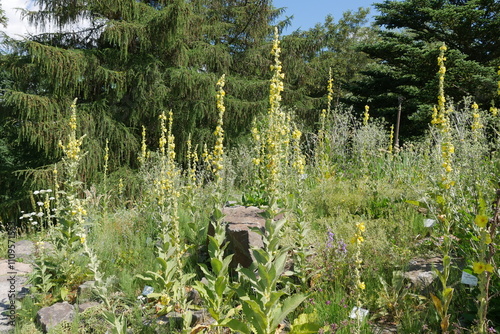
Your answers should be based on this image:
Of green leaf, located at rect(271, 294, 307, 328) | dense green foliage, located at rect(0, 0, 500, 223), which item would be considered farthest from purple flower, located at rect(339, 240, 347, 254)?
dense green foliage, located at rect(0, 0, 500, 223)

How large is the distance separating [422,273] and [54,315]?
3.17 metres

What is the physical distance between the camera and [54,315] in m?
3.16

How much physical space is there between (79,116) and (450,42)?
10850 millimetres

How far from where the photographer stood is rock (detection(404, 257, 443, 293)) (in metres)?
2.66

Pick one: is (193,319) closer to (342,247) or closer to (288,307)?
(288,307)

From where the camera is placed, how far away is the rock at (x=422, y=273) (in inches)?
105

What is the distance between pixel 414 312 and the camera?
2.46m

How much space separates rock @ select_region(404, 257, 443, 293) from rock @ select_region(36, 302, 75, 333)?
2919mm

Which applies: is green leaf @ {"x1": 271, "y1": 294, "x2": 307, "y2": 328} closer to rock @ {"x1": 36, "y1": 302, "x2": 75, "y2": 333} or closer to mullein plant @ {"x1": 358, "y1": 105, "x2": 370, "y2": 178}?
rock @ {"x1": 36, "y1": 302, "x2": 75, "y2": 333}

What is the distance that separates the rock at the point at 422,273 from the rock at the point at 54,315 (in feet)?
9.58

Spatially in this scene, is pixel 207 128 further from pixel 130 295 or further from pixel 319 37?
pixel 130 295

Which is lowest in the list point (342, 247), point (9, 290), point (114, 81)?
point (9, 290)

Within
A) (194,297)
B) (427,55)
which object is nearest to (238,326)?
(194,297)

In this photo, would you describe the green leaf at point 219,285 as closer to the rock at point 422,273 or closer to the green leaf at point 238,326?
the green leaf at point 238,326
